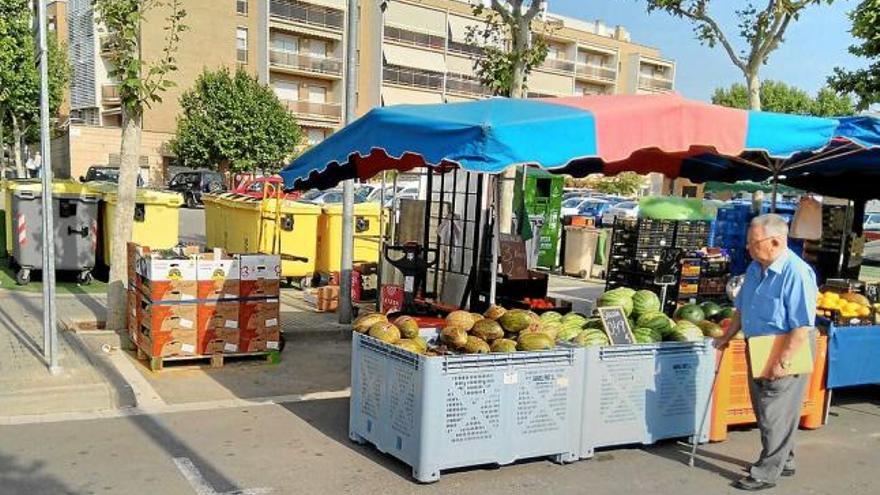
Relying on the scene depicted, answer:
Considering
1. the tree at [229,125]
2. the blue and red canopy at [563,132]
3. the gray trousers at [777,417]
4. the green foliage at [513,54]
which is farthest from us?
the tree at [229,125]

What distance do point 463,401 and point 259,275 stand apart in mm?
3510

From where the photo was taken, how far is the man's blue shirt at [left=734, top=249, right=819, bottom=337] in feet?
15.4

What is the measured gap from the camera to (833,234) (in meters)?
11.9

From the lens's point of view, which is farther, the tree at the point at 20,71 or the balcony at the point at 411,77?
the balcony at the point at 411,77

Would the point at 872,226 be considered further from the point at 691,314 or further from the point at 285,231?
the point at 691,314

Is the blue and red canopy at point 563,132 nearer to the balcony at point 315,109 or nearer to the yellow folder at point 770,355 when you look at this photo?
the yellow folder at point 770,355

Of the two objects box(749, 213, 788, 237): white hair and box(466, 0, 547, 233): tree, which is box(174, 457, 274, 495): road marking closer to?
box(749, 213, 788, 237): white hair

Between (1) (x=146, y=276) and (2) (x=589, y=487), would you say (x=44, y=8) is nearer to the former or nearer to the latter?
(1) (x=146, y=276)

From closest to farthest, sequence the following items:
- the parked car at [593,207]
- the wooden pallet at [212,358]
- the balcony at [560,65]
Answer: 1. the wooden pallet at [212,358]
2. the parked car at [593,207]
3. the balcony at [560,65]

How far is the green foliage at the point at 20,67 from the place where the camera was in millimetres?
19547

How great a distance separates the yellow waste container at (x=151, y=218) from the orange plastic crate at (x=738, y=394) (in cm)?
845

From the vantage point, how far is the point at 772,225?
4789 millimetres

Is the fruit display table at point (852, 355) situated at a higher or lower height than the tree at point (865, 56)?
lower

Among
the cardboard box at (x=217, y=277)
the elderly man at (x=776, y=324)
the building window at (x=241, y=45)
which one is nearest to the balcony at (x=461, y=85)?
the building window at (x=241, y=45)
